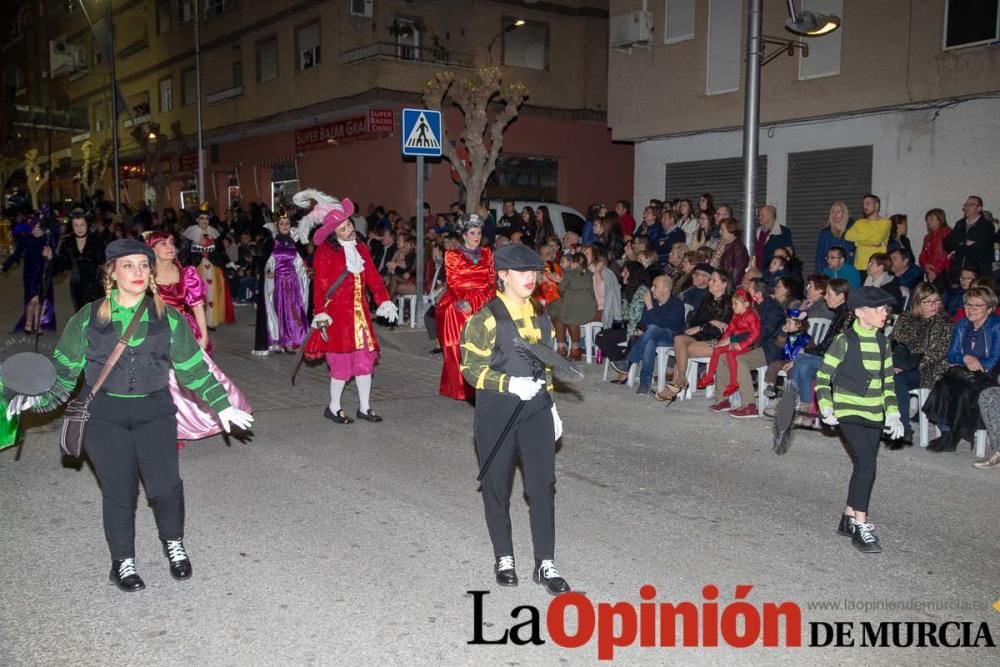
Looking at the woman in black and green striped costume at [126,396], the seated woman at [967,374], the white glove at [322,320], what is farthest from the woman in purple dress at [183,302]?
the seated woman at [967,374]

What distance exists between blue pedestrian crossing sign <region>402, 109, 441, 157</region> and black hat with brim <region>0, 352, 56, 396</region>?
9.83 m

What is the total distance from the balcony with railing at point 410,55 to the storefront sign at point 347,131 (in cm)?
158

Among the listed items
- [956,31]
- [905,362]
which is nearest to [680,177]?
[956,31]

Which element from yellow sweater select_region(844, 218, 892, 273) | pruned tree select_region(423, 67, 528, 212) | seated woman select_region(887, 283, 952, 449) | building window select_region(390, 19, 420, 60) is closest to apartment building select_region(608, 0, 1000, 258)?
pruned tree select_region(423, 67, 528, 212)

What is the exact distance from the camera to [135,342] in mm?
4945

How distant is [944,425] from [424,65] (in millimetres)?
21194

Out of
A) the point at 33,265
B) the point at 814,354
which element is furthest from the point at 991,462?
the point at 33,265

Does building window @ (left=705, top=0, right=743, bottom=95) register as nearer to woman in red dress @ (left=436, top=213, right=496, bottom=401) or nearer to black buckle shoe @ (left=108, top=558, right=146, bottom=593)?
woman in red dress @ (left=436, top=213, right=496, bottom=401)

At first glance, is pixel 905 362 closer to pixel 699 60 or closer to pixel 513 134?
pixel 699 60

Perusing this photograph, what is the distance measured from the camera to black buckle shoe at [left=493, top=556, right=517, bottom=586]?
5007 millimetres

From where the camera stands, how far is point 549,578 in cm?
493

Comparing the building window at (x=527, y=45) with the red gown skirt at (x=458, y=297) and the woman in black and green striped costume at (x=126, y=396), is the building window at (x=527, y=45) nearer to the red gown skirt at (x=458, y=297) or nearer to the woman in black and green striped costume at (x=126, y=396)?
the red gown skirt at (x=458, y=297)

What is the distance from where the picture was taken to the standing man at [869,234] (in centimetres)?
1269

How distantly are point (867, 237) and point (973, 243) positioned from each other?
→ 4.39 feet
